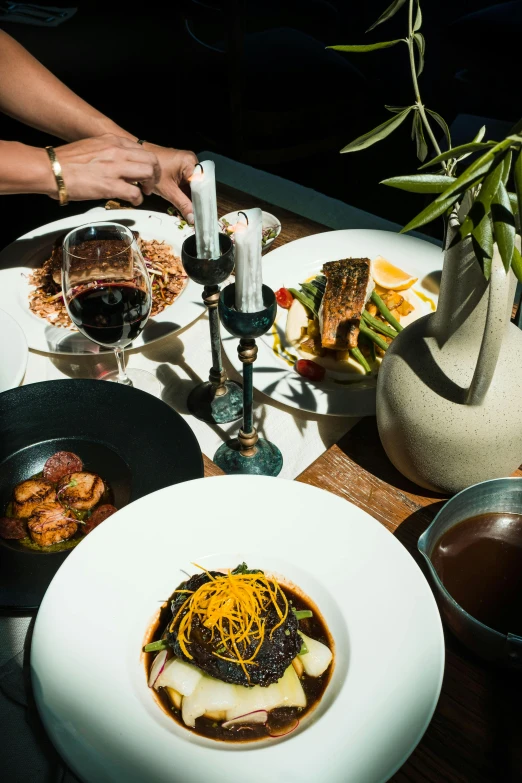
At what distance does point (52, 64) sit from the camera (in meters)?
4.44

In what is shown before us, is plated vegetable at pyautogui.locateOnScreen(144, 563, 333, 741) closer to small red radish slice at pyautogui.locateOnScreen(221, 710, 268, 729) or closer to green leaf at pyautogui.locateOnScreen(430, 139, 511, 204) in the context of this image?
small red radish slice at pyautogui.locateOnScreen(221, 710, 268, 729)

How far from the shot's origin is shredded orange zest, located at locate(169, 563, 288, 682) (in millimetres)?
773

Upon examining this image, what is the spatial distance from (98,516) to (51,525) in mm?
68

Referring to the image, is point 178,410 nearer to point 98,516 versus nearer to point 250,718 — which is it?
point 98,516

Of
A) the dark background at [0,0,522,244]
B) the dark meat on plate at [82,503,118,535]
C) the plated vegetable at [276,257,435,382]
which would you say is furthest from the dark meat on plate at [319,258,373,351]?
the dark background at [0,0,522,244]

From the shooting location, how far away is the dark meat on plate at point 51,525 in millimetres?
938

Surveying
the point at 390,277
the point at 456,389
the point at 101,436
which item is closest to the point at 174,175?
the point at 390,277

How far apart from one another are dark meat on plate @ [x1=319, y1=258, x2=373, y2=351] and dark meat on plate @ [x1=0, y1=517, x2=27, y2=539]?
0.66 meters

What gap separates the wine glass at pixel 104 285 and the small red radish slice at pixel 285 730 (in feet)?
2.06

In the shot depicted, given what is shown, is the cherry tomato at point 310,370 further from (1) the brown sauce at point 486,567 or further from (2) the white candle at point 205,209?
(1) the brown sauce at point 486,567

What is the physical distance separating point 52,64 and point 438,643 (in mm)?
4804

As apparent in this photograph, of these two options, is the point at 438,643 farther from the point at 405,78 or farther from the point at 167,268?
the point at 405,78

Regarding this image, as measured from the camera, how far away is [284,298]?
4.72 ft

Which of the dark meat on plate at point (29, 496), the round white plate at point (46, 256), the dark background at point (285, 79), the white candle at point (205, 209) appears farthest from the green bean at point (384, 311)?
the dark background at point (285, 79)
